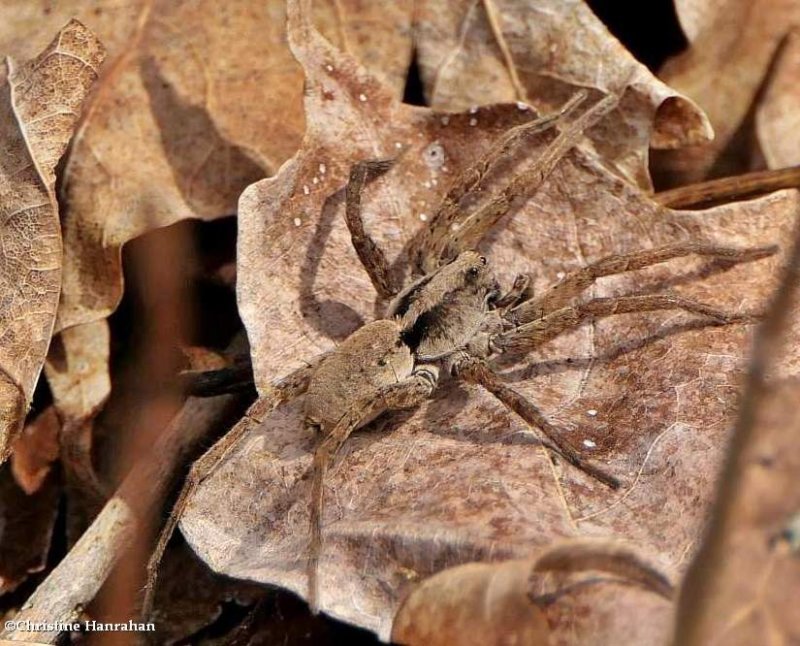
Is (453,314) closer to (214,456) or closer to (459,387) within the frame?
(459,387)

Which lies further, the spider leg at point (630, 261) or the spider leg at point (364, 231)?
the spider leg at point (364, 231)

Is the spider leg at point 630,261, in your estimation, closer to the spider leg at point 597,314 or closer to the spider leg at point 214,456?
the spider leg at point 597,314

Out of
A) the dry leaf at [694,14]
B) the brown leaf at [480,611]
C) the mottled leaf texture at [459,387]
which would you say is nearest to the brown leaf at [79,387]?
the mottled leaf texture at [459,387]

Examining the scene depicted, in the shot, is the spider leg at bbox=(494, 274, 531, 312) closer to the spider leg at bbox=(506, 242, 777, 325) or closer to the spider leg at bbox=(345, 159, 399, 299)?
the spider leg at bbox=(506, 242, 777, 325)

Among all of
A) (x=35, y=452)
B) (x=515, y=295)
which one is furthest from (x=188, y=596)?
(x=515, y=295)

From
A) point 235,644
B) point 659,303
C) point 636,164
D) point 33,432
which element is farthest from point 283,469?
point 636,164

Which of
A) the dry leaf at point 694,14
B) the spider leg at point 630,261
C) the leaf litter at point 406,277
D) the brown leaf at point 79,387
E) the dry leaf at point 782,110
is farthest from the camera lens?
the dry leaf at point 694,14

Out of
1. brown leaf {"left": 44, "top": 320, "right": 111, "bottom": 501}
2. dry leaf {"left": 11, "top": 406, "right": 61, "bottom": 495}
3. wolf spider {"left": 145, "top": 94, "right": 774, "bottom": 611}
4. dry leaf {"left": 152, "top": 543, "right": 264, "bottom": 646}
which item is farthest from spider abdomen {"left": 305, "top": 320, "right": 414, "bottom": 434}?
dry leaf {"left": 11, "top": 406, "right": 61, "bottom": 495}
